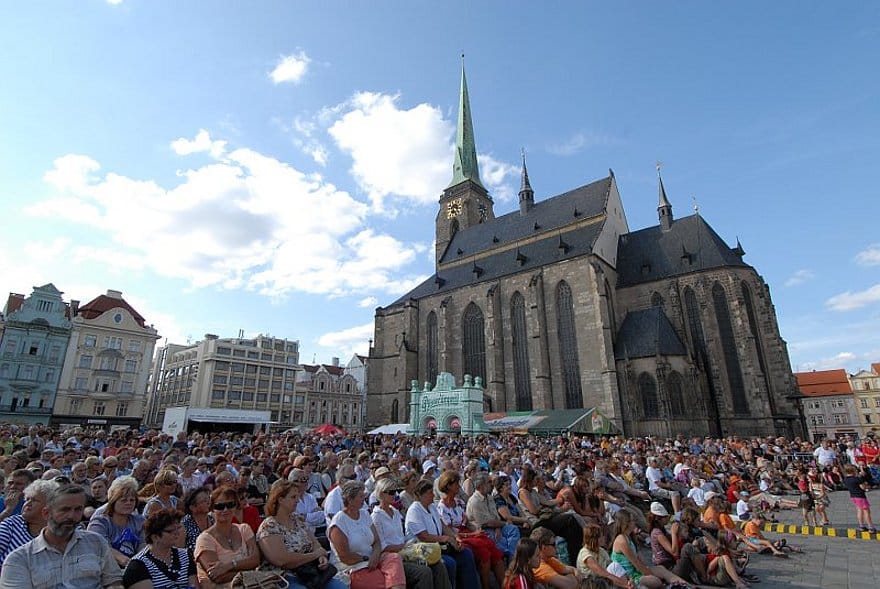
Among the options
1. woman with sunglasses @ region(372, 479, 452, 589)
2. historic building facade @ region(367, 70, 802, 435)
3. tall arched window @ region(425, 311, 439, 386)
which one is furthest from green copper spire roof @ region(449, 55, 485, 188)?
woman with sunglasses @ region(372, 479, 452, 589)

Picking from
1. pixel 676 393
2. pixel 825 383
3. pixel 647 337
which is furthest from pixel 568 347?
pixel 825 383

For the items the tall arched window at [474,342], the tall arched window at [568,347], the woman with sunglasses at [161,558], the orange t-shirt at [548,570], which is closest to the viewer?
the woman with sunglasses at [161,558]

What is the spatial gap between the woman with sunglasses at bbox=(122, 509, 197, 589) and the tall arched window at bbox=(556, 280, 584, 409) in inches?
1226

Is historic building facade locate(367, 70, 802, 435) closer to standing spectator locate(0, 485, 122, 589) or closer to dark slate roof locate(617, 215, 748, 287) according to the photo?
dark slate roof locate(617, 215, 748, 287)

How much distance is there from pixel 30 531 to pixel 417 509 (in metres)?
3.43

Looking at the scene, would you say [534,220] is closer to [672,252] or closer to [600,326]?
[672,252]

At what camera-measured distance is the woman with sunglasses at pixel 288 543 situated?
3928 mm

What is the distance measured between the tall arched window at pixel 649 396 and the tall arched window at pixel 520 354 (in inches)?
309

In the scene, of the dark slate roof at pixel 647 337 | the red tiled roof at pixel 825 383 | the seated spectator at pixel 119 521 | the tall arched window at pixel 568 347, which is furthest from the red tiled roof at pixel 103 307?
the red tiled roof at pixel 825 383

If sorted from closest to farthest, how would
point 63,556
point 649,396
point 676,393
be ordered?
point 63,556 → point 676,393 → point 649,396

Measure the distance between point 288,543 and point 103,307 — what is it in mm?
49389

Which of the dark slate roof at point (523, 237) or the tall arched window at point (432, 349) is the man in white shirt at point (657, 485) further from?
the tall arched window at point (432, 349)

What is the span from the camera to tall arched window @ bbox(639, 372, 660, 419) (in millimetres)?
29578

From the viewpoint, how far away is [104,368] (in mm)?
41125
